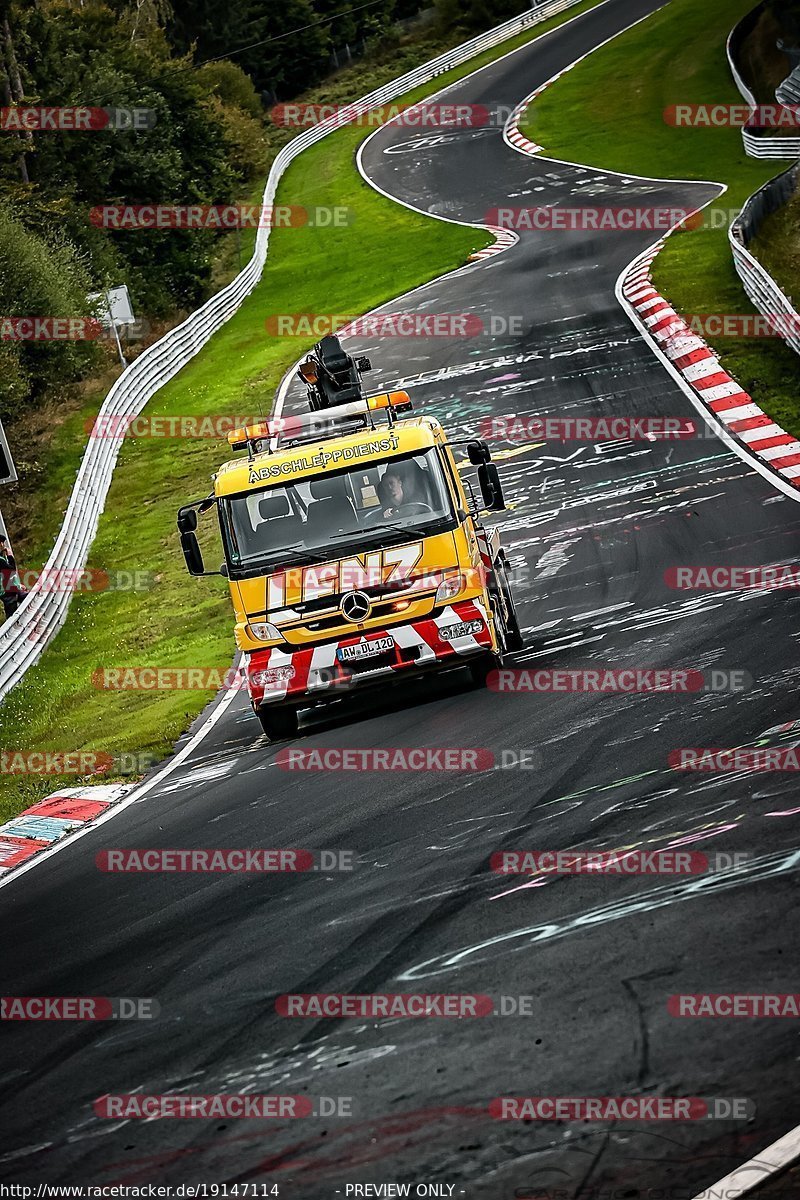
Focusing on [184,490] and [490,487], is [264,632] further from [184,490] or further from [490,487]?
[184,490]

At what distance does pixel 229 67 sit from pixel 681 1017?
66.6m

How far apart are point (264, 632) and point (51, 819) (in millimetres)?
2604

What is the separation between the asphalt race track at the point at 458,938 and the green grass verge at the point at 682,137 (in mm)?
10168

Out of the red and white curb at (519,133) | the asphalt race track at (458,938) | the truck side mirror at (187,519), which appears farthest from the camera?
the red and white curb at (519,133)

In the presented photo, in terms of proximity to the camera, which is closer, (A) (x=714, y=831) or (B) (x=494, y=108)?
(A) (x=714, y=831)

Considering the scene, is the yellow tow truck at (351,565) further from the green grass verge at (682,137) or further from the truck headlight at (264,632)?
the green grass verge at (682,137)

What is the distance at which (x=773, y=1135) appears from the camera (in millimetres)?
5250

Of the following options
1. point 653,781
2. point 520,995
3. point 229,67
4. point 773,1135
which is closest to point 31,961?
point 520,995

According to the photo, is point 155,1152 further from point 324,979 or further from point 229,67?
point 229,67

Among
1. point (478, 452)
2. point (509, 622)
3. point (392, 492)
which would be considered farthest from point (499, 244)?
point (392, 492)

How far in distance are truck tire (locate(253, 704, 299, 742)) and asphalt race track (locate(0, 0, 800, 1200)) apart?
25 cm

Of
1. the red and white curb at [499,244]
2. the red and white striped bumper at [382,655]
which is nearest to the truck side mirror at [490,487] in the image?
the red and white striped bumper at [382,655]

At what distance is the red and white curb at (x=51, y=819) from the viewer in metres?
12.0

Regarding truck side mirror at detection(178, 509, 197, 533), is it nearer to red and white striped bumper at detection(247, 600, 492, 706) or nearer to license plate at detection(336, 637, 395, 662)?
red and white striped bumper at detection(247, 600, 492, 706)
